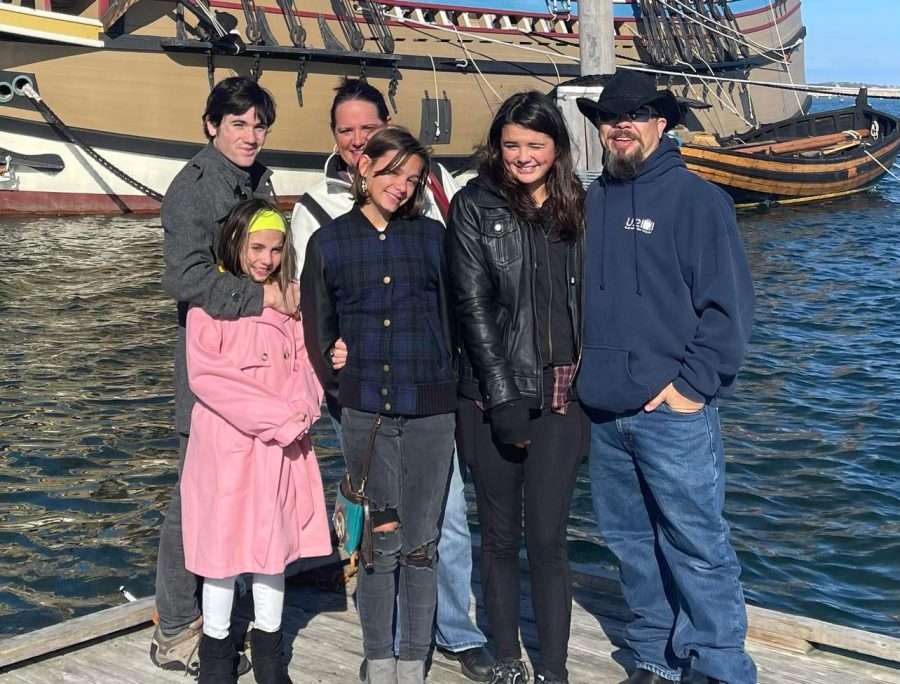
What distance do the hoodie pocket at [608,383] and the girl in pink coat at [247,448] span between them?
0.81 metres

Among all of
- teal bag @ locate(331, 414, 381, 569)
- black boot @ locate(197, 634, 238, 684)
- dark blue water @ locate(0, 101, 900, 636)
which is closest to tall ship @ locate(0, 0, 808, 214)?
dark blue water @ locate(0, 101, 900, 636)

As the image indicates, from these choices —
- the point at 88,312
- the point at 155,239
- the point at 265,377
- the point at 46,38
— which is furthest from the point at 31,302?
the point at 265,377

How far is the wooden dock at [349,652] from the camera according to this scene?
12.0ft

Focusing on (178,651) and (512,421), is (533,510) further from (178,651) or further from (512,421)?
(178,651)

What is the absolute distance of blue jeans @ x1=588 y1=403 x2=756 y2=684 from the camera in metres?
3.23

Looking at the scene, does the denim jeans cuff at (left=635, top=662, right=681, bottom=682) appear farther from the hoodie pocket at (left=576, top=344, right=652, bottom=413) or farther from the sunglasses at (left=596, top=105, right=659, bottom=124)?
the sunglasses at (left=596, top=105, right=659, bottom=124)

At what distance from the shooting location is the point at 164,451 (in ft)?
25.9

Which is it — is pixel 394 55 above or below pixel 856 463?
above

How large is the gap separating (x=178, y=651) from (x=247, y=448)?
0.77 m

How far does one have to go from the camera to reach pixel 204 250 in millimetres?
3463

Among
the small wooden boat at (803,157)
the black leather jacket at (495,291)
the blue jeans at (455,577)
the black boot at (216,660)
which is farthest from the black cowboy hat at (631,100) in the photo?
the small wooden boat at (803,157)

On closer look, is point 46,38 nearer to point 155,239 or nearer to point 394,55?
point 155,239

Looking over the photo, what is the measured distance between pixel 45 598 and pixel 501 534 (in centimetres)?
321

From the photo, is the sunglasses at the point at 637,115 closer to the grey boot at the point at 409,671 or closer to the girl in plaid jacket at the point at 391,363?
the girl in plaid jacket at the point at 391,363
